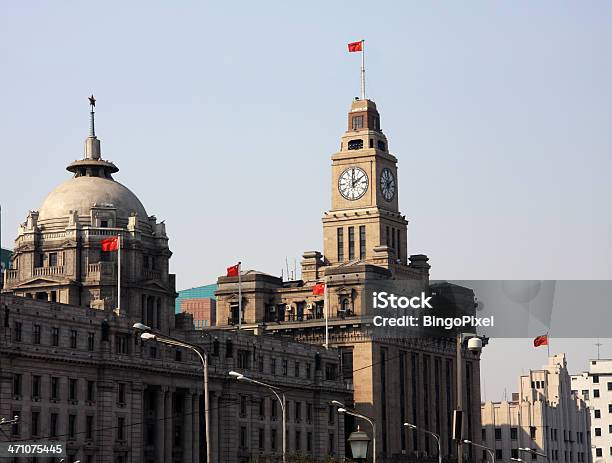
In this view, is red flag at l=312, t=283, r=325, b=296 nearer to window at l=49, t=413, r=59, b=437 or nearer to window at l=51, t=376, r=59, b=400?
window at l=51, t=376, r=59, b=400

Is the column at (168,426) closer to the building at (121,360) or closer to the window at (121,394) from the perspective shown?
the building at (121,360)

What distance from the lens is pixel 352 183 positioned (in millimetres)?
199250

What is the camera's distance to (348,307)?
184m

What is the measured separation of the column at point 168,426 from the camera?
141 metres

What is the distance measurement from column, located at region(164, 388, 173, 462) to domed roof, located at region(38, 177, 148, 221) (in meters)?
23.4

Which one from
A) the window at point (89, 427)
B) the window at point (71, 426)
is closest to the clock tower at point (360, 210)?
the window at point (89, 427)

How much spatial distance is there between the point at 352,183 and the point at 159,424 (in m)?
67.2

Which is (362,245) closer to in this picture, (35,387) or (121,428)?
(121,428)

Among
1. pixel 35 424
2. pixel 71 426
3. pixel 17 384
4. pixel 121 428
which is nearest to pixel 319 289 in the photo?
pixel 121 428

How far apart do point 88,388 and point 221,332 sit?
22974mm

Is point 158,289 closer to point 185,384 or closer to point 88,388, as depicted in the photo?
point 185,384

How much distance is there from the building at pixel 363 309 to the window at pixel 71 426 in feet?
162

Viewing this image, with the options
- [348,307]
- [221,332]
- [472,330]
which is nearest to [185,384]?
[221,332]

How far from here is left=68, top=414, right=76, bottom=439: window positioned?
5049 inches
